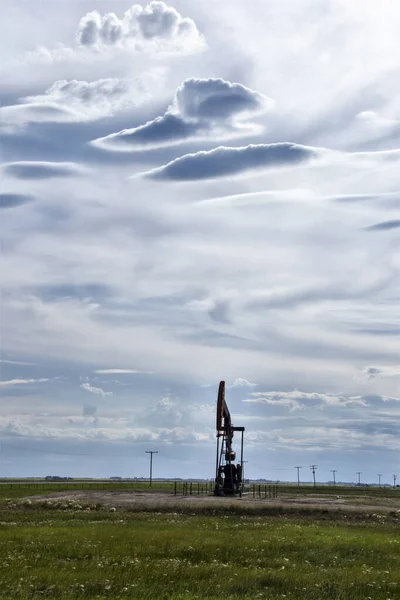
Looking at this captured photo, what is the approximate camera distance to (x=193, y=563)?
23.0 metres

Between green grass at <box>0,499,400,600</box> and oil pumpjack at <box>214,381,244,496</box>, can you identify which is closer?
green grass at <box>0,499,400,600</box>

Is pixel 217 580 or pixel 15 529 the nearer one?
pixel 217 580

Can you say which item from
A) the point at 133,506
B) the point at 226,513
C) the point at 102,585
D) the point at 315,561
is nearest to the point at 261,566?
the point at 315,561

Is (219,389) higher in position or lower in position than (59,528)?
higher

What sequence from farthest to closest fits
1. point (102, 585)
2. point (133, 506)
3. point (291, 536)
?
point (133, 506), point (291, 536), point (102, 585)

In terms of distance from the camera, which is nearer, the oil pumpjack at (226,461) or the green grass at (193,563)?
the green grass at (193,563)

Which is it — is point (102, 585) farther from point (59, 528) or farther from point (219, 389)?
point (219, 389)

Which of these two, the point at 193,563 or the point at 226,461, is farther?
the point at 226,461

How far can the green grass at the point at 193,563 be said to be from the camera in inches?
704

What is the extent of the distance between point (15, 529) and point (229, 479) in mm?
47884

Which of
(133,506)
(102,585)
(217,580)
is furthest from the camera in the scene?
(133,506)

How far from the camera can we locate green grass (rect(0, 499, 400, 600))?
58.7 ft

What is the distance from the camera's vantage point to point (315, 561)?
2455 cm

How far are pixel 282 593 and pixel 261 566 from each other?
14.6ft
